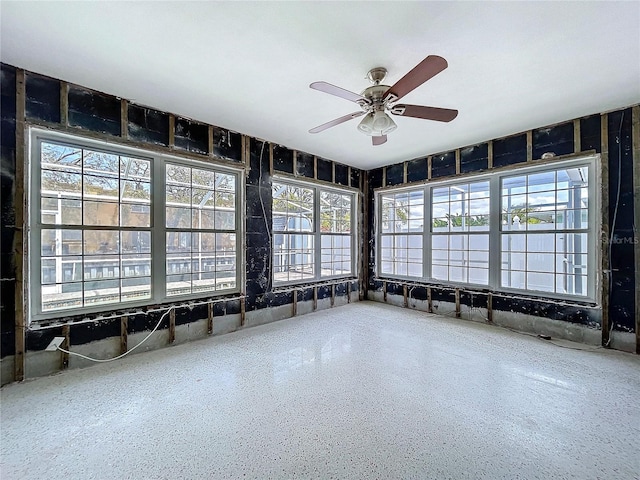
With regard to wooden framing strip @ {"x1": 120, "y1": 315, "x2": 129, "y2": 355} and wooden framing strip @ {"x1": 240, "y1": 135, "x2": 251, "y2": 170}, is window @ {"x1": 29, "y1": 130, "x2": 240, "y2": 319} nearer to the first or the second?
wooden framing strip @ {"x1": 120, "y1": 315, "x2": 129, "y2": 355}

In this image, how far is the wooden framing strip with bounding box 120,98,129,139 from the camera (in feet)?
10.1

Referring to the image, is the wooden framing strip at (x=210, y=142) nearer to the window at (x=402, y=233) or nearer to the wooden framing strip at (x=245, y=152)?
the wooden framing strip at (x=245, y=152)

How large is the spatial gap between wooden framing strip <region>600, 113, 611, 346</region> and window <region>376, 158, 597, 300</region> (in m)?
0.12

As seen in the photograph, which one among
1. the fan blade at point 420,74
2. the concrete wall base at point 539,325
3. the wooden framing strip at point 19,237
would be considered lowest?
the concrete wall base at point 539,325

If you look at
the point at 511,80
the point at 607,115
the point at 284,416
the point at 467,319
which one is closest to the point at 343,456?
the point at 284,416

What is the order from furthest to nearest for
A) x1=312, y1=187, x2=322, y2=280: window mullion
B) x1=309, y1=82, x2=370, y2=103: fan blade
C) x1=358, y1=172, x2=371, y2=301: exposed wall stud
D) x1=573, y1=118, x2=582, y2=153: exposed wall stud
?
x1=358, y1=172, x2=371, y2=301: exposed wall stud, x1=312, y1=187, x2=322, y2=280: window mullion, x1=573, y1=118, x2=582, y2=153: exposed wall stud, x1=309, y1=82, x2=370, y2=103: fan blade

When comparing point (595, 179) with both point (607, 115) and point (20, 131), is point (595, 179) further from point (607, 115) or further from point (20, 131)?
point (20, 131)

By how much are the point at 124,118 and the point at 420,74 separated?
3111 millimetres

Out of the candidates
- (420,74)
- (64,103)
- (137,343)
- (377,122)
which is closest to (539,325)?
(377,122)

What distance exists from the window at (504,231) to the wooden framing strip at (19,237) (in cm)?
512

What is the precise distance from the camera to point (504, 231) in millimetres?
4238

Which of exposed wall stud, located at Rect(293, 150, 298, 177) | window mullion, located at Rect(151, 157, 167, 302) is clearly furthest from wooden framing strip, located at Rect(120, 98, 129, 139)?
exposed wall stud, located at Rect(293, 150, 298, 177)

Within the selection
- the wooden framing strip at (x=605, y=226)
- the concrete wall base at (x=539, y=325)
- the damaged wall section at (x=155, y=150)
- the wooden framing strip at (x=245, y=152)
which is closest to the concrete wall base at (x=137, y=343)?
the damaged wall section at (x=155, y=150)

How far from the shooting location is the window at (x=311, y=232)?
4.67 m
